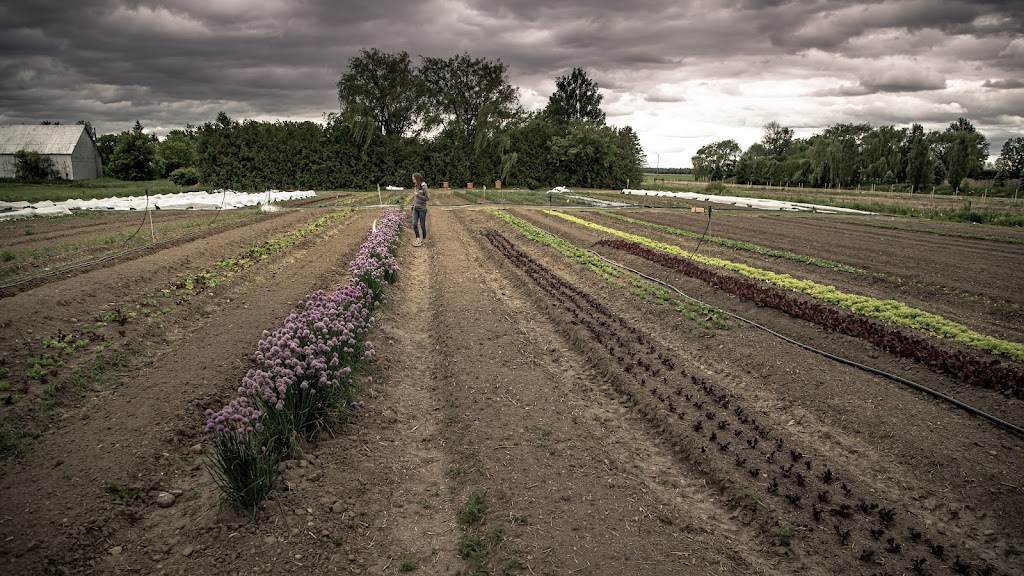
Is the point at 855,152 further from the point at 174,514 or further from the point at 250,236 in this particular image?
the point at 174,514

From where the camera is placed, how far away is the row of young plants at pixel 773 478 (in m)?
3.64

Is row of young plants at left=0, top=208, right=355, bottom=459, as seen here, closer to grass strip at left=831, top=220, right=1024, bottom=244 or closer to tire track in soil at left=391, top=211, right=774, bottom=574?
tire track in soil at left=391, top=211, right=774, bottom=574

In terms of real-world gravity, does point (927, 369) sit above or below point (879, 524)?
above

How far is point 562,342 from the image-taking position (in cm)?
791

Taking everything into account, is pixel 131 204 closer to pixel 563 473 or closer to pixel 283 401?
pixel 283 401

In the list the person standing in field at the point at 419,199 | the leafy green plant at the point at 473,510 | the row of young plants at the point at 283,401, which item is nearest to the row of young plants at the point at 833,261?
the person standing in field at the point at 419,199

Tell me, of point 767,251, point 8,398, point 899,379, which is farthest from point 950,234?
point 8,398

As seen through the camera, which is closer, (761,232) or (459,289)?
(459,289)

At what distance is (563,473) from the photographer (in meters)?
4.47

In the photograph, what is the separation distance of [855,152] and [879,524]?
68924mm

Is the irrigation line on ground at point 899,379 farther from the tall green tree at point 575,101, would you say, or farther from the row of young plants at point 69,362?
the tall green tree at point 575,101

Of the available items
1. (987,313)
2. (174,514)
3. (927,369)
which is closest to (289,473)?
(174,514)

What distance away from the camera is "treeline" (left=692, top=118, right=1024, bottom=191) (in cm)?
4975

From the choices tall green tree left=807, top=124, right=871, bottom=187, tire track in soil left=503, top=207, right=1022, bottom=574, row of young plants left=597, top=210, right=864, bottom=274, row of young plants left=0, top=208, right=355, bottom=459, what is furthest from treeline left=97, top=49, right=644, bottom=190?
tire track in soil left=503, top=207, right=1022, bottom=574
